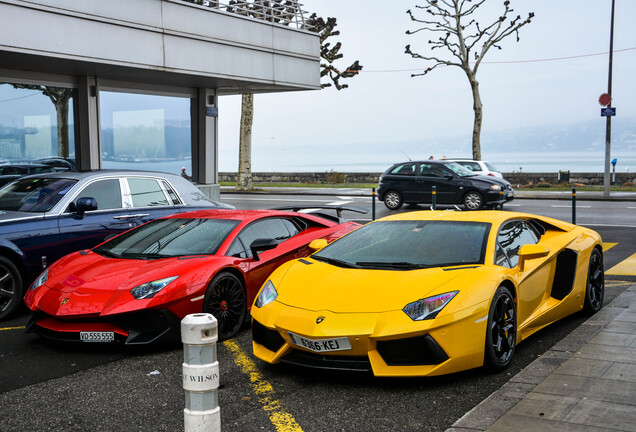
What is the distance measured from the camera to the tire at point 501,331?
194 inches

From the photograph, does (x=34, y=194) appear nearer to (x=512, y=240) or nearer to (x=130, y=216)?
(x=130, y=216)

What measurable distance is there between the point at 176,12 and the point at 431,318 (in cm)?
1323

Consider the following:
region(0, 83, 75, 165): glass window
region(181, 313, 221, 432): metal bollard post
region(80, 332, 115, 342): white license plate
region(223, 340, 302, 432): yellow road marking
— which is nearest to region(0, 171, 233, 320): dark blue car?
region(80, 332, 115, 342): white license plate

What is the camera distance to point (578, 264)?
6441mm

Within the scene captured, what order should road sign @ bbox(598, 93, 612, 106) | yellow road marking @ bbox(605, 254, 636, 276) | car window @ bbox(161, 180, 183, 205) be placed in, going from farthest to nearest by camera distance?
road sign @ bbox(598, 93, 612, 106), yellow road marking @ bbox(605, 254, 636, 276), car window @ bbox(161, 180, 183, 205)

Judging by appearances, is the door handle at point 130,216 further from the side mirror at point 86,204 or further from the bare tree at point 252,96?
the bare tree at point 252,96

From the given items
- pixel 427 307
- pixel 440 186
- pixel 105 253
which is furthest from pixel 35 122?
pixel 427 307

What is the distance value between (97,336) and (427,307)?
8.92 ft

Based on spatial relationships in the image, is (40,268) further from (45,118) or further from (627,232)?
(627,232)

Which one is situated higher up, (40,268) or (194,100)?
(194,100)

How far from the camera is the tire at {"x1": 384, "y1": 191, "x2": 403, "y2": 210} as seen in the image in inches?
872

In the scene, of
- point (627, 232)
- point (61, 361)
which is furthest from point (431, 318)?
point (627, 232)

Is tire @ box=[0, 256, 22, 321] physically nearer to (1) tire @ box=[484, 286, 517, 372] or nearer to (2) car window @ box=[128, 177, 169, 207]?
(2) car window @ box=[128, 177, 169, 207]

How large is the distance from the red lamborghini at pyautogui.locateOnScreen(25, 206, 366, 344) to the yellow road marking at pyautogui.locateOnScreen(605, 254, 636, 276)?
4775mm
